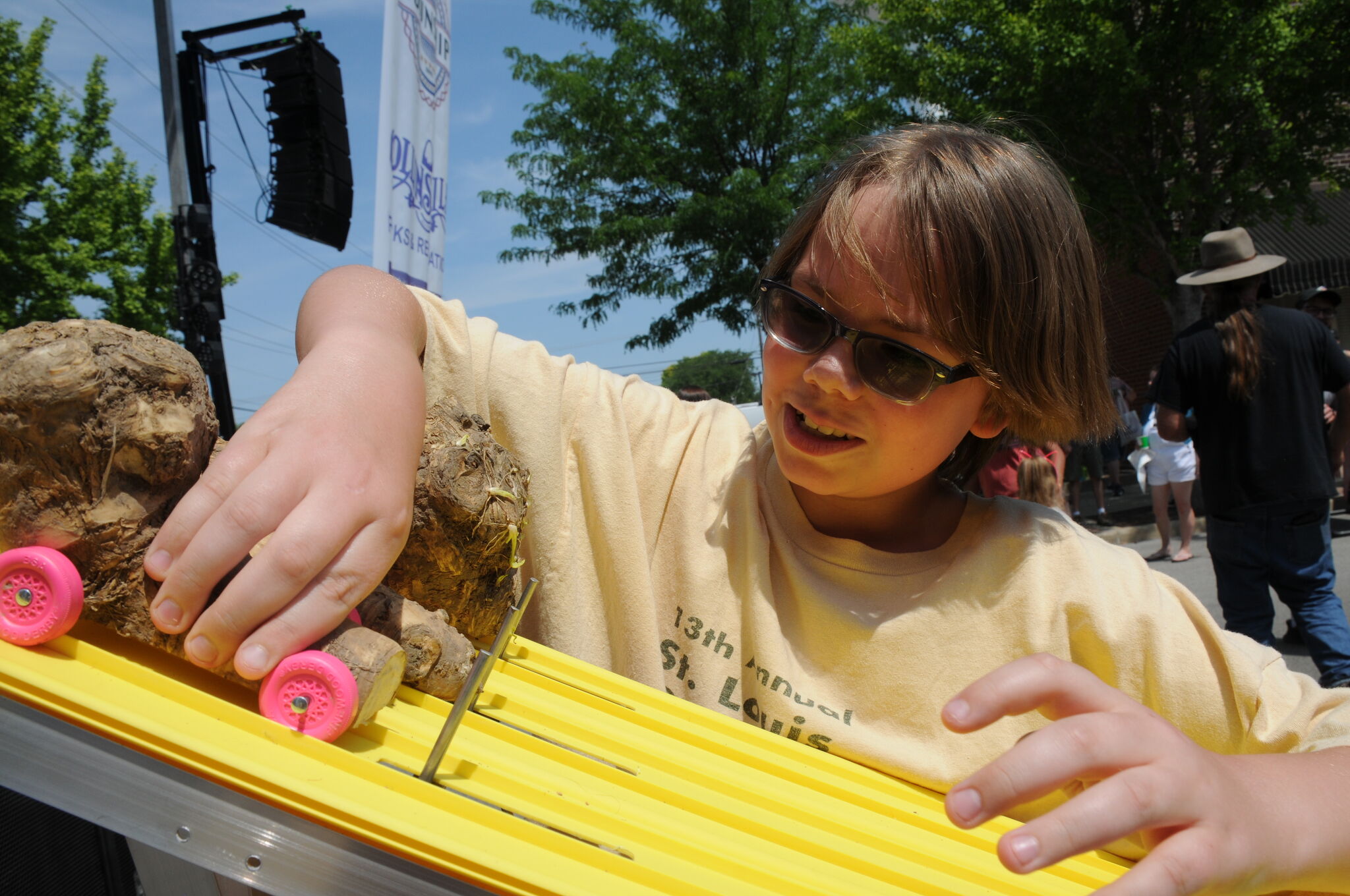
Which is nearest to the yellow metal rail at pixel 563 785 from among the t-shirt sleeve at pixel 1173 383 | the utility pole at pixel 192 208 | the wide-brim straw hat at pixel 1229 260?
the t-shirt sleeve at pixel 1173 383

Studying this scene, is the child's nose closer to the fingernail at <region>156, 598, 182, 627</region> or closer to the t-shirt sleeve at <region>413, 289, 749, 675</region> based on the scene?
the t-shirt sleeve at <region>413, 289, 749, 675</region>

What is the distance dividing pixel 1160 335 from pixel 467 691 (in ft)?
73.4

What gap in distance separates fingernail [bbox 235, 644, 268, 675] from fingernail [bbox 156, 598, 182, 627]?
78mm

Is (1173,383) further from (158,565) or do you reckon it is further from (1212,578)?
(158,565)

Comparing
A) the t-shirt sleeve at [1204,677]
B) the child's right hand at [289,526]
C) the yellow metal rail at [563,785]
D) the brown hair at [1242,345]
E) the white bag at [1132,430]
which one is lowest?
the yellow metal rail at [563,785]

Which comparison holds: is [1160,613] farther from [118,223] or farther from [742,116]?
[118,223]

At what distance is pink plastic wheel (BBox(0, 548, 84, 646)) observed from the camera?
803 millimetres

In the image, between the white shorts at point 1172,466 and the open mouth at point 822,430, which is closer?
the open mouth at point 822,430

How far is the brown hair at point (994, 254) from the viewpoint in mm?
1541

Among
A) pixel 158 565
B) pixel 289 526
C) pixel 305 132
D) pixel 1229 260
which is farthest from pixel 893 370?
pixel 305 132

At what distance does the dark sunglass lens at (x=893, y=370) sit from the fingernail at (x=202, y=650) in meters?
1.04

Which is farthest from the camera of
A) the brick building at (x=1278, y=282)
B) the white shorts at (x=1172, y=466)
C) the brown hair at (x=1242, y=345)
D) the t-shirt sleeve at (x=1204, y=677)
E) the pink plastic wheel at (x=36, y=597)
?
the brick building at (x=1278, y=282)

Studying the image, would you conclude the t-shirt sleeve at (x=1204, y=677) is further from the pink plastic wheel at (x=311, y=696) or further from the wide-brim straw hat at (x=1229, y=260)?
the wide-brim straw hat at (x=1229, y=260)

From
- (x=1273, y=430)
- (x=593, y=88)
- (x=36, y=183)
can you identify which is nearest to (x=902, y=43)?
(x=593, y=88)
